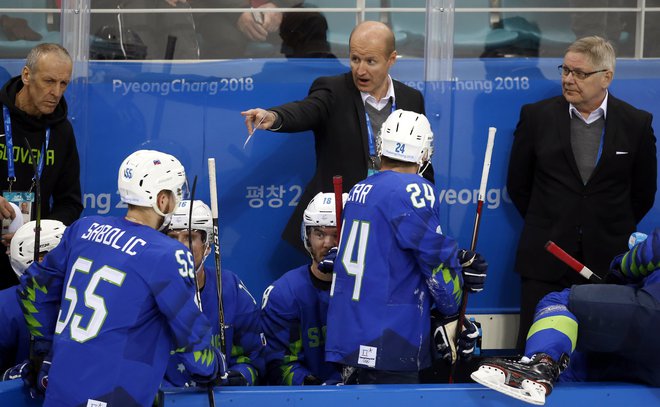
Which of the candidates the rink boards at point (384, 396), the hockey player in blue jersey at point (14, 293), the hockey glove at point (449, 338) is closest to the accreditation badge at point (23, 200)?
the hockey player in blue jersey at point (14, 293)

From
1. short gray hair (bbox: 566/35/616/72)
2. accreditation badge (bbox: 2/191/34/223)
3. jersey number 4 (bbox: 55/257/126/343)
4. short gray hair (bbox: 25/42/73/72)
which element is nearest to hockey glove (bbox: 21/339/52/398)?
jersey number 4 (bbox: 55/257/126/343)

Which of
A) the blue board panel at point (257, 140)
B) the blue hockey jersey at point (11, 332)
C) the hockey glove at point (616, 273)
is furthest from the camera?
the blue board panel at point (257, 140)

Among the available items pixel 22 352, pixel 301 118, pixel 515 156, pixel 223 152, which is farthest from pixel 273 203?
pixel 22 352

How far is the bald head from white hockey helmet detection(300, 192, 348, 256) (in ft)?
2.38

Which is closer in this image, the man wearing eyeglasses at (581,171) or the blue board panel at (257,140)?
the man wearing eyeglasses at (581,171)

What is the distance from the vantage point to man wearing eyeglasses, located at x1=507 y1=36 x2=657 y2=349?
512cm

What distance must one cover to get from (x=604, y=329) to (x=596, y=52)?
160 cm

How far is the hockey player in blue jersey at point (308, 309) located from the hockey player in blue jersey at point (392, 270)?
20.4 inches

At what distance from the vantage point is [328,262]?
14.6 feet

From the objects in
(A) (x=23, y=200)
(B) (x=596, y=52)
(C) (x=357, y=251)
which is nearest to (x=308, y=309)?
(C) (x=357, y=251)

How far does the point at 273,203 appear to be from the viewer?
562cm

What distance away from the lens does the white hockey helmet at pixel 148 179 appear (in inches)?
145

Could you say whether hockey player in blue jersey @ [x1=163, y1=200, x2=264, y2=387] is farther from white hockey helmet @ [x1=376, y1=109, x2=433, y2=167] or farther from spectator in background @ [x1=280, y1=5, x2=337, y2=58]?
spectator in background @ [x1=280, y1=5, x2=337, y2=58]

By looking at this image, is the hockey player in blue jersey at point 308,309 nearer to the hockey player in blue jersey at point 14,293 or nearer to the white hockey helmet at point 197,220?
the white hockey helmet at point 197,220
